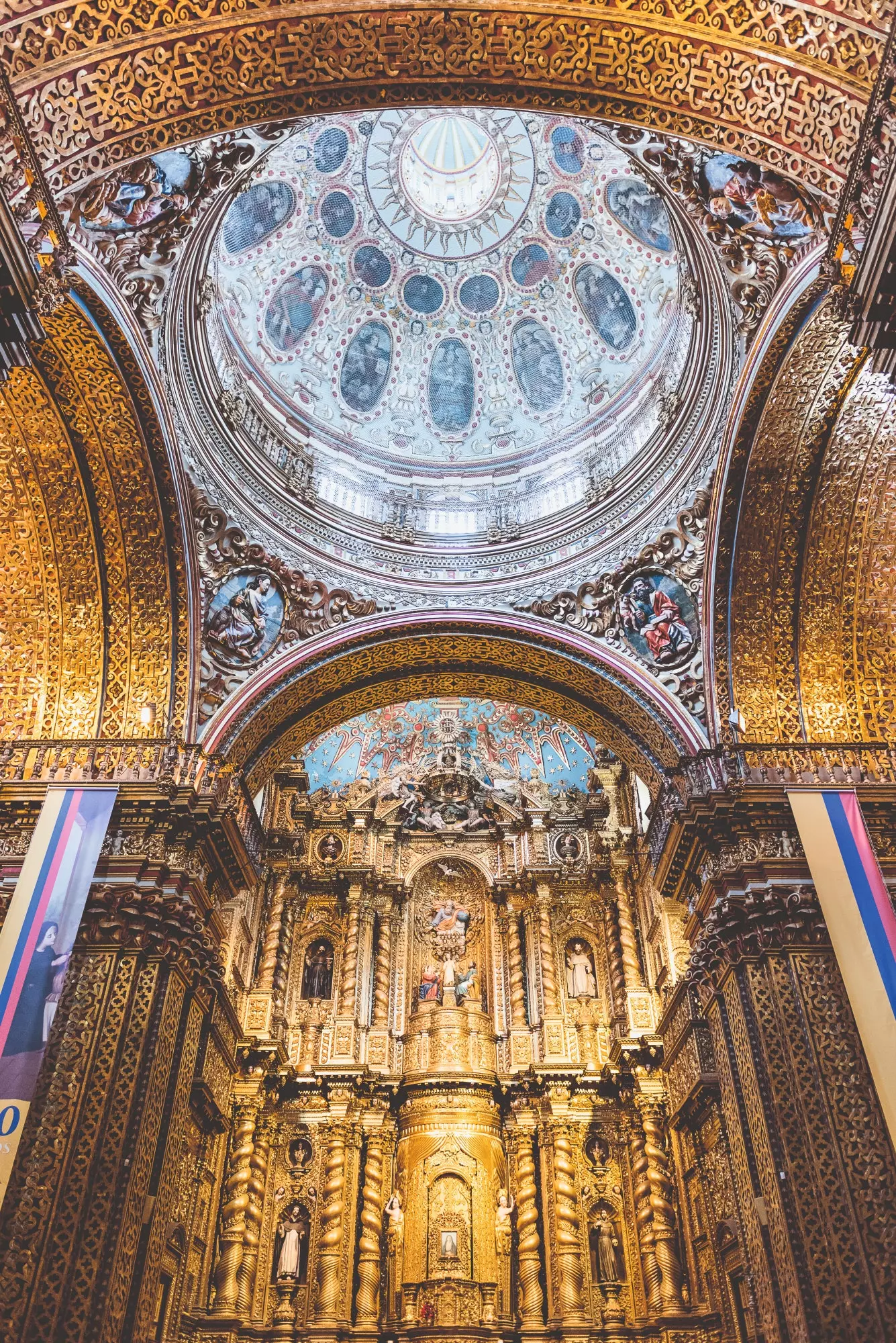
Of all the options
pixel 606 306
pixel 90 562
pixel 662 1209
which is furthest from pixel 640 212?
pixel 662 1209

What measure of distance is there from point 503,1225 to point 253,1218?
4444mm

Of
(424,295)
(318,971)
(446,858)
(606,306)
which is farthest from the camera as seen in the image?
(446,858)

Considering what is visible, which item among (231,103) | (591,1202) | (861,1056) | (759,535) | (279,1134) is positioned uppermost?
(759,535)

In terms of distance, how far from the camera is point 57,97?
250 inches

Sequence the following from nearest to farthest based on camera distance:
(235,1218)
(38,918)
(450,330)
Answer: (38,918) → (235,1218) → (450,330)

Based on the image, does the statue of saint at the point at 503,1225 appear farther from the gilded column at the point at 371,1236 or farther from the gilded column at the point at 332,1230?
the gilded column at the point at 332,1230

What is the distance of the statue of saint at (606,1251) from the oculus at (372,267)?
17.7 metres

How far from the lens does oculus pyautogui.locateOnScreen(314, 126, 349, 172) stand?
16172 millimetres

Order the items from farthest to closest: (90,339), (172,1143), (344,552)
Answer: (344,552), (90,339), (172,1143)

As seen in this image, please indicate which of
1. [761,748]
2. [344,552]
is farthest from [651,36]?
[344,552]

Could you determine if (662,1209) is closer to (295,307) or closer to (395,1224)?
(395,1224)

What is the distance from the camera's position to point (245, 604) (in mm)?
13852

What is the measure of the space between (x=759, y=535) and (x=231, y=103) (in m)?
8.39

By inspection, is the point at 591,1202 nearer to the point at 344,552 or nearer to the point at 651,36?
the point at 344,552
